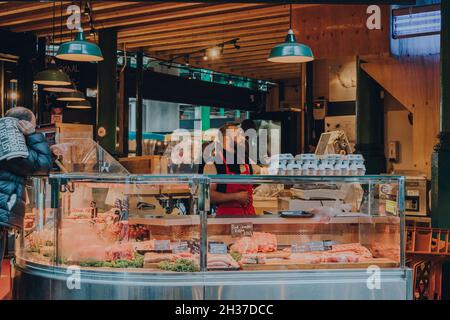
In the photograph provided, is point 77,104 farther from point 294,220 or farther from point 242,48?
point 294,220

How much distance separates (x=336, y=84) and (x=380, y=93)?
153 centimetres

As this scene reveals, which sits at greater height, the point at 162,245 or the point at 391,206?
the point at 391,206

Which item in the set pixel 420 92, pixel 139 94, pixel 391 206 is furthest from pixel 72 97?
pixel 391 206

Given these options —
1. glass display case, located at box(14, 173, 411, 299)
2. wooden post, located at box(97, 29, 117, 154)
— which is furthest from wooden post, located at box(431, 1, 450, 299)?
wooden post, located at box(97, 29, 117, 154)

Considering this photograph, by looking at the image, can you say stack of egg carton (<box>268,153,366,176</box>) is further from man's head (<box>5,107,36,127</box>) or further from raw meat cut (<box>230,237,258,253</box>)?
man's head (<box>5,107,36,127</box>)

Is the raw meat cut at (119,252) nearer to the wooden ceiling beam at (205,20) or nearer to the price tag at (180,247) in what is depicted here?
the price tag at (180,247)

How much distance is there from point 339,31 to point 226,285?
4384mm

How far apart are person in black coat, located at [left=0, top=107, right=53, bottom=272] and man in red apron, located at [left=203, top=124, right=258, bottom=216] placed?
1.63 metres

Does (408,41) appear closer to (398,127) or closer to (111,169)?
(398,127)

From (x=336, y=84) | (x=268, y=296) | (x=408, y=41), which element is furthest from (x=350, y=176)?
(x=336, y=84)

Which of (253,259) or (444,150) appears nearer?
(253,259)

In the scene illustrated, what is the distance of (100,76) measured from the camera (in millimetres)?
10594

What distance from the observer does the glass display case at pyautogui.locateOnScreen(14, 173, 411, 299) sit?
4289mm

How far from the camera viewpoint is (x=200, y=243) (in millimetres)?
4332
